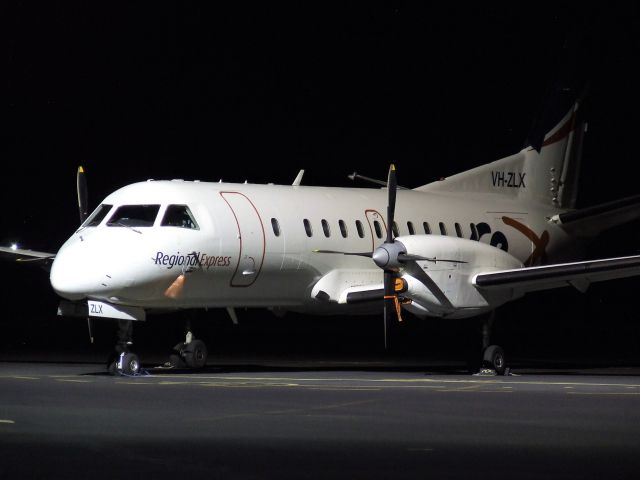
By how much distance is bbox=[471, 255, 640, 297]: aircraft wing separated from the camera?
23141mm

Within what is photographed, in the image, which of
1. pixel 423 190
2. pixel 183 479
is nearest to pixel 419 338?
pixel 423 190

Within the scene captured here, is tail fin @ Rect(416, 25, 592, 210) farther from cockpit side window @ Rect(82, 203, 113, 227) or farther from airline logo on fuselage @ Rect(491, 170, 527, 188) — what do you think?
cockpit side window @ Rect(82, 203, 113, 227)

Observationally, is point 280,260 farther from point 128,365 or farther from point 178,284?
point 128,365

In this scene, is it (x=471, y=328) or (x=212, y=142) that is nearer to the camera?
(x=471, y=328)

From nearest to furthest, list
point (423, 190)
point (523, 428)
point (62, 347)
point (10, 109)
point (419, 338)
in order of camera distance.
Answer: point (523, 428) → point (423, 190) → point (62, 347) → point (419, 338) → point (10, 109)

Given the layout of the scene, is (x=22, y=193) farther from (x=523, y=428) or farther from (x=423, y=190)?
(x=523, y=428)

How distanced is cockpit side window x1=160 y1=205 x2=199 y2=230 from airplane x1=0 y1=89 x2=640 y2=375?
22 mm

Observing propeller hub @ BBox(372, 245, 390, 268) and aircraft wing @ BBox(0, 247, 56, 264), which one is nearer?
propeller hub @ BBox(372, 245, 390, 268)

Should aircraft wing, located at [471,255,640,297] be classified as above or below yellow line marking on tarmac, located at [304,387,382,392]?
above

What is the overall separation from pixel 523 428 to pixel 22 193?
4338 centimetres

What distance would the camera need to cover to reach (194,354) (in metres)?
25.2

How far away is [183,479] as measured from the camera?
10.1 meters

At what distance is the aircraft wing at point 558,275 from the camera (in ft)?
75.9

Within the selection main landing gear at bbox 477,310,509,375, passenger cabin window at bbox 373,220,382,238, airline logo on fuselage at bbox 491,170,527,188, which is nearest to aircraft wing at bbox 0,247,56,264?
passenger cabin window at bbox 373,220,382,238
